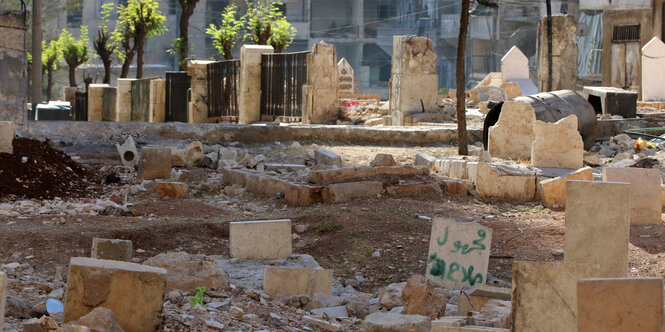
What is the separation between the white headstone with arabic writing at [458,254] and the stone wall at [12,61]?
836 centimetres

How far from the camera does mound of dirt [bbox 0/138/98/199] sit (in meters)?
9.15

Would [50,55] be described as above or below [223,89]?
above

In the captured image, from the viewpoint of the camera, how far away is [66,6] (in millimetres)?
50312

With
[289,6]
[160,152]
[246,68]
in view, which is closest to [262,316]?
[160,152]

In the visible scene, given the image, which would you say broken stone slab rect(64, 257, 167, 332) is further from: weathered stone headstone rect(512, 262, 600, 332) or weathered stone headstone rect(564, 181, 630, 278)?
weathered stone headstone rect(564, 181, 630, 278)

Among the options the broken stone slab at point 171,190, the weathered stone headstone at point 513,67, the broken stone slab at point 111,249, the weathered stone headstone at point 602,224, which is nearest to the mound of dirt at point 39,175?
the broken stone slab at point 171,190

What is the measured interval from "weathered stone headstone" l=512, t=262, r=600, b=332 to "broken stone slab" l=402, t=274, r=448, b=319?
730 mm

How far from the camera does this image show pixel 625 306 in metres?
3.48

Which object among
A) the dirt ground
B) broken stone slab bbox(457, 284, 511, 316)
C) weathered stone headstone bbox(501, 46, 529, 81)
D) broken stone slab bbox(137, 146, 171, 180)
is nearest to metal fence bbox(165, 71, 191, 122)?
weathered stone headstone bbox(501, 46, 529, 81)

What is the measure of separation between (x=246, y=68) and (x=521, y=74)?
428 inches

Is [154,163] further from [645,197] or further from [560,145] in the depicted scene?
[645,197]

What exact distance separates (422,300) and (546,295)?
2.74ft

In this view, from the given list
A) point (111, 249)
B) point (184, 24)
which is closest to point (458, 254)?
point (111, 249)

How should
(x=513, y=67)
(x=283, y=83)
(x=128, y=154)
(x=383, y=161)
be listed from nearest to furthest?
1. (x=383, y=161)
2. (x=128, y=154)
3. (x=283, y=83)
4. (x=513, y=67)
